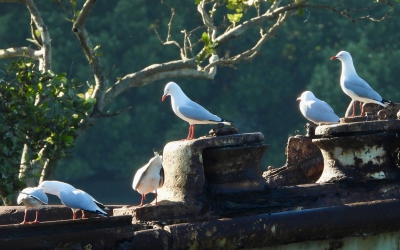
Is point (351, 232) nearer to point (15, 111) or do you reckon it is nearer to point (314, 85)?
point (15, 111)

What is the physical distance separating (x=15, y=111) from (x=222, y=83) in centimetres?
1979

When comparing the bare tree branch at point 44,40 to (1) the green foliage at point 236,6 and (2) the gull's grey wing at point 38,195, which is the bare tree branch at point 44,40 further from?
(2) the gull's grey wing at point 38,195

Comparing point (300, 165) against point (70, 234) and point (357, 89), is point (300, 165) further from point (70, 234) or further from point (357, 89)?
point (70, 234)

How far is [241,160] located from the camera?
14.7 ft

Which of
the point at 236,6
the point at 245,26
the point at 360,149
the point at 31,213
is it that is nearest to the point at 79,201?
the point at 31,213

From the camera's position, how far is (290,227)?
4.17m

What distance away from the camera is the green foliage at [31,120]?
7285mm

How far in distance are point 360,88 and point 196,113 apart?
1.52 metres

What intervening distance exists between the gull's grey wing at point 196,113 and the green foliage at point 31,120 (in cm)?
132

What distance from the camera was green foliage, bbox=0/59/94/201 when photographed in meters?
7.29

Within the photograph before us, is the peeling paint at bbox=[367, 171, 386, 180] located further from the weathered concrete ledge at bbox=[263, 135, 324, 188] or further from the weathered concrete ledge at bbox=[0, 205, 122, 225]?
the weathered concrete ledge at bbox=[0, 205, 122, 225]

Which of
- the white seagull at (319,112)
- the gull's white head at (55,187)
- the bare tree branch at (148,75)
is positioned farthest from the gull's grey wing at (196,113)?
the bare tree branch at (148,75)

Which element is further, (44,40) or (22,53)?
(22,53)

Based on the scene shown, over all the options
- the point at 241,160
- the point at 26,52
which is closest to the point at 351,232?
the point at 241,160
